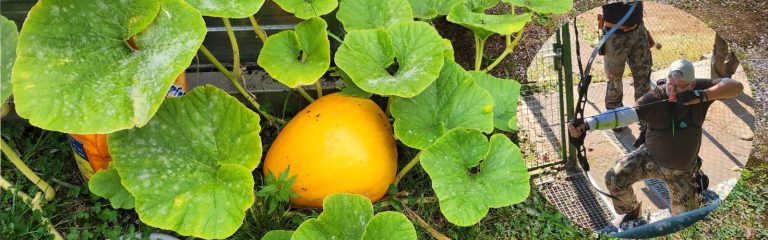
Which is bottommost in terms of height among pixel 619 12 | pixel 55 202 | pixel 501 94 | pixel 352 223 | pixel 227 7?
pixel 55 202

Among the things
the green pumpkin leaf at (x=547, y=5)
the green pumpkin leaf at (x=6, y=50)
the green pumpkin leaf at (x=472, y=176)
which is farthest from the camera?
the green pumpkin leaf at (x=547, y=5)

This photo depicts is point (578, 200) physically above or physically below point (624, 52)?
below

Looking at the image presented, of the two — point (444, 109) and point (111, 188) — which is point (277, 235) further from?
point (444, 109)

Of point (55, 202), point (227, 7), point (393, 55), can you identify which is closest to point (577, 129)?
point (393, 55)

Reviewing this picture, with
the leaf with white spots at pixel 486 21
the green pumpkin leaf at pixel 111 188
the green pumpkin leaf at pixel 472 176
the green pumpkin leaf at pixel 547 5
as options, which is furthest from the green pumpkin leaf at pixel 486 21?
the green pumpkin leaf at pixel 111 188

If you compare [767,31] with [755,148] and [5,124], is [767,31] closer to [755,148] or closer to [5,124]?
[755,148]

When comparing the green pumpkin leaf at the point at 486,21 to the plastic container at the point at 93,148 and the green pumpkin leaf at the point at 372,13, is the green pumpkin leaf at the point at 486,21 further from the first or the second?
the plastic container at the point at 93,148

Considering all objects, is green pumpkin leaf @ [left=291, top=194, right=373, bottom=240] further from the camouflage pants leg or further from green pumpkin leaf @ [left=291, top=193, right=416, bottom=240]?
the camouflage pants leg

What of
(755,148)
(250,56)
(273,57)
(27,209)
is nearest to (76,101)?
(273,57)
